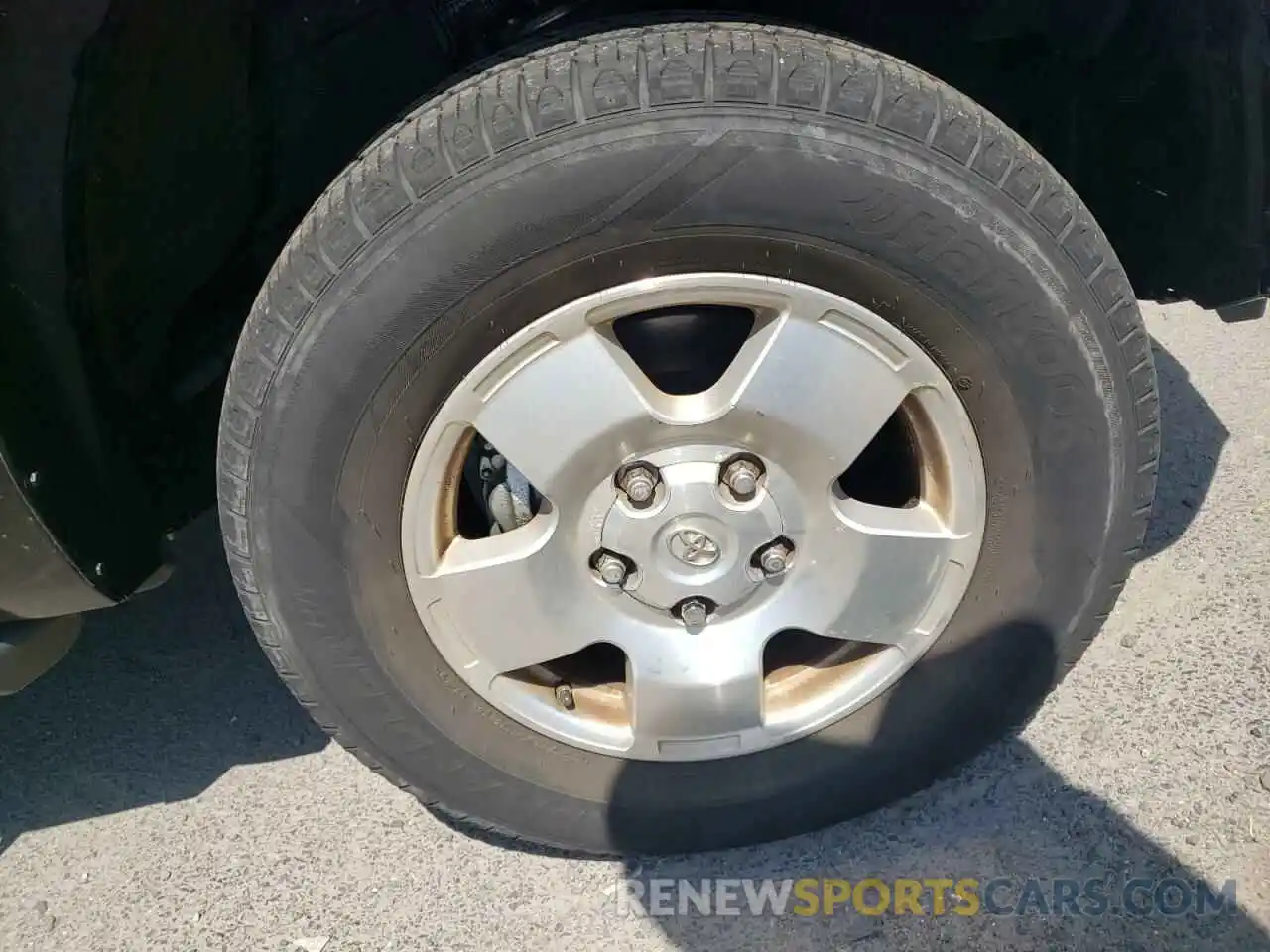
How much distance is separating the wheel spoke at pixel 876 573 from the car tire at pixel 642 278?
80 millimetres

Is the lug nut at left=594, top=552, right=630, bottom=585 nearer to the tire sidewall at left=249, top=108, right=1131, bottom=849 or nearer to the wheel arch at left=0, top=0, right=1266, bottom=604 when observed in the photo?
the tire sidewall at left=249, top=108, right=1131, bottom=849

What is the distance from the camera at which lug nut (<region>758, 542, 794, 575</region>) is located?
68.8 inches

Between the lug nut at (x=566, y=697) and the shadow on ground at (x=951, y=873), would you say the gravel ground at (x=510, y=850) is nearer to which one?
the shadow on ground at (x=951, y=873)

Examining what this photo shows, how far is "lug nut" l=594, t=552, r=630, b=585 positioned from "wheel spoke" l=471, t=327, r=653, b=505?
0.62 ft

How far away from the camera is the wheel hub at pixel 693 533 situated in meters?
1.67

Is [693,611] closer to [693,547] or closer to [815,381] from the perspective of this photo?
[693,547]

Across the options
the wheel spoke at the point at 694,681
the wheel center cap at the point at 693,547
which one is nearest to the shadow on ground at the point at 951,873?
the wheel spoke at the point at 694,681

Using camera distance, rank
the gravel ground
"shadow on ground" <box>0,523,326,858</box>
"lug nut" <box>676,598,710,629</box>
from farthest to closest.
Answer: "shadow on ground" <box>0,523,326,858</box> → the gravel ground → "lug nut" <box>676,598,710,629</box>

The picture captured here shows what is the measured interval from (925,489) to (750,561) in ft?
1.07

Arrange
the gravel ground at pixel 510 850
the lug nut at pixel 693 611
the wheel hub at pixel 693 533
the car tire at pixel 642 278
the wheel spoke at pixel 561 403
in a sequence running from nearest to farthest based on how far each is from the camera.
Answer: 1. the car tire at pixel 642 278
2. the wheel spoke at pixel 561 403
3. the wheel hub at pixel 693 533
4. the lug nut at pixel 693 611
5. the gravel ground at pixel 510 850

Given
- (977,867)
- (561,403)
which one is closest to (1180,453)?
(977,867)

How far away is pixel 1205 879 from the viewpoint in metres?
1.89

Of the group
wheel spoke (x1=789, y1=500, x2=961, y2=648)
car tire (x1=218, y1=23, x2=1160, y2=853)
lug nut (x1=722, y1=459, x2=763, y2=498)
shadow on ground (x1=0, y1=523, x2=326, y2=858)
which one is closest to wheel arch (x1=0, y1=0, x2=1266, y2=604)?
car tire (x1=218, y1=23, x2=1160, y2=853)

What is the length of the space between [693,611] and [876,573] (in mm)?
317
